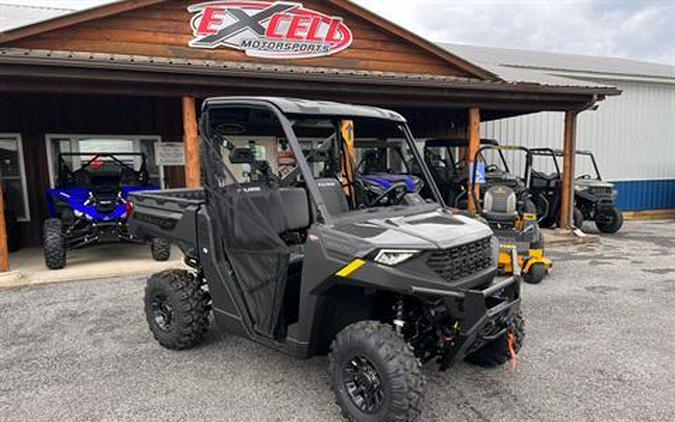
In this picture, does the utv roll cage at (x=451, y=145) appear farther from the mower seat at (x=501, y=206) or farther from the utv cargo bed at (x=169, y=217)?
the utv cargo bed at (x=169, y=217)

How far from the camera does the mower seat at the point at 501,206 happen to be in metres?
6.02

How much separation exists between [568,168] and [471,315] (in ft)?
25.0

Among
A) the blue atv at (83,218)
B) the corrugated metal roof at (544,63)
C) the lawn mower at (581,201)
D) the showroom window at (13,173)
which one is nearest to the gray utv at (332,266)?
the blue atv at (83,218)

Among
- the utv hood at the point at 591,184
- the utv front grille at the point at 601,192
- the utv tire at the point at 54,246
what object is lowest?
the utv tire at the point at 54,246

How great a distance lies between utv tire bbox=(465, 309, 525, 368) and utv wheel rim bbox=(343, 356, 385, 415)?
1176 mm

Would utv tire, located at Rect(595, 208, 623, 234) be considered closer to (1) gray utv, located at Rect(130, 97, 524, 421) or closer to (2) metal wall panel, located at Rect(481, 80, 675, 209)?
(2) metal wall panel, located at Rect(481, 80, 675, 209)

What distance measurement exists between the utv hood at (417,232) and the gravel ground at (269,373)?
113cm

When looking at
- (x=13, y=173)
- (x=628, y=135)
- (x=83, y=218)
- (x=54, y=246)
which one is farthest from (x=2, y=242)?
(x=628, y=135)

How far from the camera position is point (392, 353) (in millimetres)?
2369

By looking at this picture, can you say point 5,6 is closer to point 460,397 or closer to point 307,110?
point 307,110

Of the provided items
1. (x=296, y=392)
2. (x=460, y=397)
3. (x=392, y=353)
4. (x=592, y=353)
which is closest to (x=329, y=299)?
(x=392, y=353)

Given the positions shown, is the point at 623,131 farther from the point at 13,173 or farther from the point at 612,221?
the point at 13,173

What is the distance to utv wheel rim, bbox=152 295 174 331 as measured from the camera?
3.72 m

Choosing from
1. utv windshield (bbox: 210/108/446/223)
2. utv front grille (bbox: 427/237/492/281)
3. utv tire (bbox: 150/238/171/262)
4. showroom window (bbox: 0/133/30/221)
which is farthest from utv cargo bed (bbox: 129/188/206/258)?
showroom window (bbox: 0/133/30/221)
